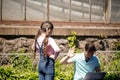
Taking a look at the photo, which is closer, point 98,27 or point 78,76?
point 78,76

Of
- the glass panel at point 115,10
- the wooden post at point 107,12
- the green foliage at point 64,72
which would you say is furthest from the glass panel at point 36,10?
the glass panel at point 115,10

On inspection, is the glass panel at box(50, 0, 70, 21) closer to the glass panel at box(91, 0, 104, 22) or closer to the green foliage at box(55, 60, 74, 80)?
the glass panel at box(91, 0, 104, 22)

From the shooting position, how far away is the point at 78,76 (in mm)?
7438

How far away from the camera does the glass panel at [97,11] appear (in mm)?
11266

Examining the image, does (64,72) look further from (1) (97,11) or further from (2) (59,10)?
(1) (97,11)

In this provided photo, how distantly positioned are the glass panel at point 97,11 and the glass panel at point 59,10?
69 cm

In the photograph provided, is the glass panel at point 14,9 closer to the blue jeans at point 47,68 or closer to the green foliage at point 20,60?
the green foliage at point 20,60

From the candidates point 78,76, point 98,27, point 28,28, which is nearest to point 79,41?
point 98,27

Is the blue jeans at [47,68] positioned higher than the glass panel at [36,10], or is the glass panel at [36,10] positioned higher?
the glass panel at [36,10]

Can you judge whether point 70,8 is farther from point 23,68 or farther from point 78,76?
point 78,76

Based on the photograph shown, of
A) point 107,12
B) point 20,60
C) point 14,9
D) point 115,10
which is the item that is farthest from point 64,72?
point 115,10

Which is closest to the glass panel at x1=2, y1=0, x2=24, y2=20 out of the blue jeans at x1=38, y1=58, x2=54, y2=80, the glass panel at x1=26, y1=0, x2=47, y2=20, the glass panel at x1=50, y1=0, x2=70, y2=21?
the glass panel at x1=26, y1=0, x2=47, y2=20

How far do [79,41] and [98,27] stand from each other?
635 mm

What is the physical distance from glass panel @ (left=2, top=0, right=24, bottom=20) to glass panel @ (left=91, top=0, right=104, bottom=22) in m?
1.84
